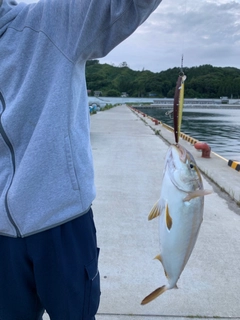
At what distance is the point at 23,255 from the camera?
1420mm

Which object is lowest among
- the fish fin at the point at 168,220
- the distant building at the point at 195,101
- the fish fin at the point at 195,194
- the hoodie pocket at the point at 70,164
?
the distant building at the point at 195,101

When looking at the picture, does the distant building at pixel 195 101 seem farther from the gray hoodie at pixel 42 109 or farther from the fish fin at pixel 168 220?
the gray hoodie at pixel 42 109

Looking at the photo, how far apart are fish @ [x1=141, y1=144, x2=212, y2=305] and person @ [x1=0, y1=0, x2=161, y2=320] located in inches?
14.4

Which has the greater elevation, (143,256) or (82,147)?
(82,147)

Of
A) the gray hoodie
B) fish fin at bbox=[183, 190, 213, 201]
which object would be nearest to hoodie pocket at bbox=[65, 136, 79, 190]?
the gray hoodie

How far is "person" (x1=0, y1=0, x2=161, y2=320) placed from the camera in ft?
4.48

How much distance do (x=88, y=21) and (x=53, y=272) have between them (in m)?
1.02

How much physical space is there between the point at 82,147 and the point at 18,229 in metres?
0.43

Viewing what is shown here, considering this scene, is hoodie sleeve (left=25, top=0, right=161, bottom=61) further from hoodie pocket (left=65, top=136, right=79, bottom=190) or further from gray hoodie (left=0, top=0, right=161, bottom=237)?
hoodie pocket (left=65, top=136, right=79, bottom=190)

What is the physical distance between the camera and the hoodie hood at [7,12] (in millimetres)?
1419

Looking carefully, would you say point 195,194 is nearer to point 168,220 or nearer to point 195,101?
point 168,220

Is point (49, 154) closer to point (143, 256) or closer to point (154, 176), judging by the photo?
point (143, 256)

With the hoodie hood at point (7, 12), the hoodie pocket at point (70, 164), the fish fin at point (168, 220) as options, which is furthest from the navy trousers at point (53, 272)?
the hoodie hood at point (7, 12)

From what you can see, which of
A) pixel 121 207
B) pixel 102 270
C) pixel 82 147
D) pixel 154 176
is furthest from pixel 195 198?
pixel 154 176
